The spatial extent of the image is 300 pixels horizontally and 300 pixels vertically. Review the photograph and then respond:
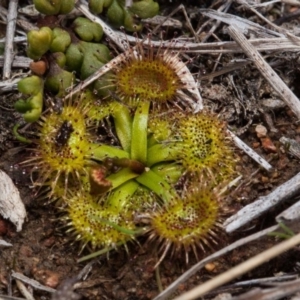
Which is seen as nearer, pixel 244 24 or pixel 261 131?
pixel 261 131

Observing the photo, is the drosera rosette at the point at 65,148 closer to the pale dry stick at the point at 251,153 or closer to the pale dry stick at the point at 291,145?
the pale dry stick at the point at 251,153

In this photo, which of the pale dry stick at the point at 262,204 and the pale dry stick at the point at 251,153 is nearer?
the pale dry stick at the point at 262,204

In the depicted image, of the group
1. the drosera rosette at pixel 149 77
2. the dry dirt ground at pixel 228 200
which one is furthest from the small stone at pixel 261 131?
the drosera rosette at pixel 149 77

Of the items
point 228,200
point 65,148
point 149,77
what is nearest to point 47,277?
point 65,148

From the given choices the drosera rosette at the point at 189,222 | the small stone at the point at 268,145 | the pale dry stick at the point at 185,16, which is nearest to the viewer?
the drosera rosette at the point at 189,222

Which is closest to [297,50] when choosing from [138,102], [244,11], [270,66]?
[270,66]

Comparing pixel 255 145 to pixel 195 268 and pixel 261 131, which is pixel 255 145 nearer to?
pixel 261 131

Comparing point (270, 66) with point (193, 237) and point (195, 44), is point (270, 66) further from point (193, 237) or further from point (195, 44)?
point (193, 237)

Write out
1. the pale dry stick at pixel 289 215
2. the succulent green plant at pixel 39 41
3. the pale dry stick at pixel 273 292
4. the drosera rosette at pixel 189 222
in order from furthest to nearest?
1. the succulent green plant at pixel 39 41
2. the drosera rosette at pixel 189 222
3. the pale dry stick at pixel 289 215
4. the pale dry stick at pixel 273 292
